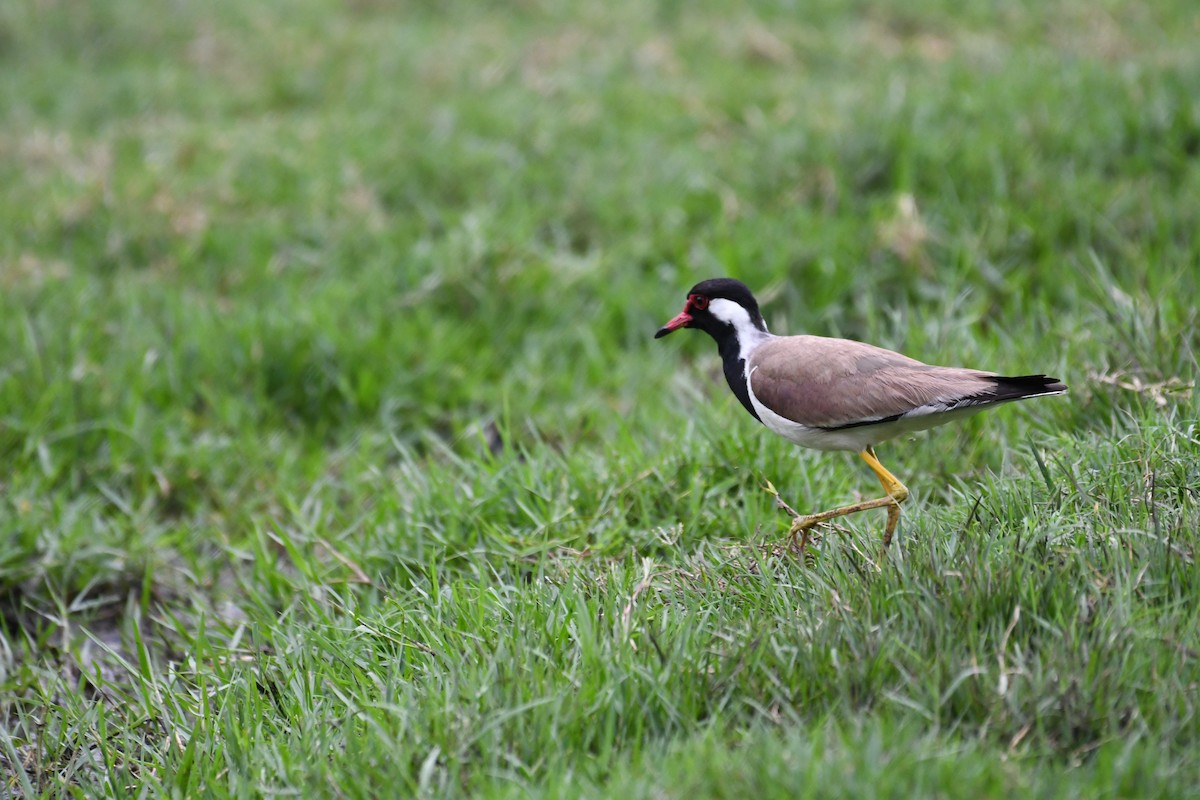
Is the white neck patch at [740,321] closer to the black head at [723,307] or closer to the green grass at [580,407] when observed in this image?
the black head at [723,307]

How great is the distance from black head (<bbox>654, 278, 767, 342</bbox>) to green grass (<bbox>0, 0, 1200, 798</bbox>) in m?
0.53

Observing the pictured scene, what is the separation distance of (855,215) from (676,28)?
165 inches

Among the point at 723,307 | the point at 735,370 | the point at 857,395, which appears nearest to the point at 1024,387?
the point at 857,395

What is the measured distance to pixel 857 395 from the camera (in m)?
3.44

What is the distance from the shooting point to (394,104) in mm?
8562

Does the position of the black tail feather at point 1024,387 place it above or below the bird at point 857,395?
above

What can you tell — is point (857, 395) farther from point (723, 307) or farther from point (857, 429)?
point (723, 307)

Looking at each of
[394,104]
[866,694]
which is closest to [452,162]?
[394,104]

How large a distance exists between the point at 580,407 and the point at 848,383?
193cm

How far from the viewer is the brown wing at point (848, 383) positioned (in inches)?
133

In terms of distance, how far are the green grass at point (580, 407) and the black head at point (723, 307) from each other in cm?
53

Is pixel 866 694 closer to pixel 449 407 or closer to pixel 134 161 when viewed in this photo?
pixel 449 407

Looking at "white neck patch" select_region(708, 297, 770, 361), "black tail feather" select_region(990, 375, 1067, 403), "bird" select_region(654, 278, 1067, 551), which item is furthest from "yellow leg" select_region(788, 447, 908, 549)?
"white neck patch" select_region(708, 297, 770, 361)

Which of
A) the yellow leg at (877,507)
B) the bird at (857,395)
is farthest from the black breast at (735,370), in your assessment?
the yellow leg at (877,507)
